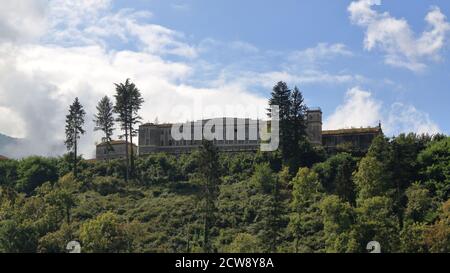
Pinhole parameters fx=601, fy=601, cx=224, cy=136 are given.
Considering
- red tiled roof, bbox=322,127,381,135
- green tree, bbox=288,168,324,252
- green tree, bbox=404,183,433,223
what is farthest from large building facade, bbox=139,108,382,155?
green tree, bbox=404,183,433,223

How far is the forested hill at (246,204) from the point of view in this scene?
50.0 metres

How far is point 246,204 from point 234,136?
83.1 ft

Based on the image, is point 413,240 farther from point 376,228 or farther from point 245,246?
point 245,246

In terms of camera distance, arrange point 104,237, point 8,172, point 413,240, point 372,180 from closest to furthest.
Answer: point 413,240
point 104,237
point 372,180
point 8,172

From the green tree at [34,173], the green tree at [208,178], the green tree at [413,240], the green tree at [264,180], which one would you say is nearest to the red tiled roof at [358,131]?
the green tree at [264,180]

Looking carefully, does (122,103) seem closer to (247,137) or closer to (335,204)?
(247,137)

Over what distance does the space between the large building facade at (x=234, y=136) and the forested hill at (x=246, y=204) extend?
25.8ft

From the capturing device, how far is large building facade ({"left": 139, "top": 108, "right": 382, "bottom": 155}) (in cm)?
8688

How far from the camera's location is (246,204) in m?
67.9

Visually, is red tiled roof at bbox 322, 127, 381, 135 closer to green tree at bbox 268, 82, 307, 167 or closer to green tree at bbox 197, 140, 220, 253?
green tree at bbox 268, 82, 307, 167

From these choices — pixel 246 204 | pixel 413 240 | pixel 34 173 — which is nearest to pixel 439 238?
pixel 413 240

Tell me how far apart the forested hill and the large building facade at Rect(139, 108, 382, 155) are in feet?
25.8

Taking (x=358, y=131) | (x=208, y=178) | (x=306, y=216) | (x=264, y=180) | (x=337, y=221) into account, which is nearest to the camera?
(x=337, y=221)
